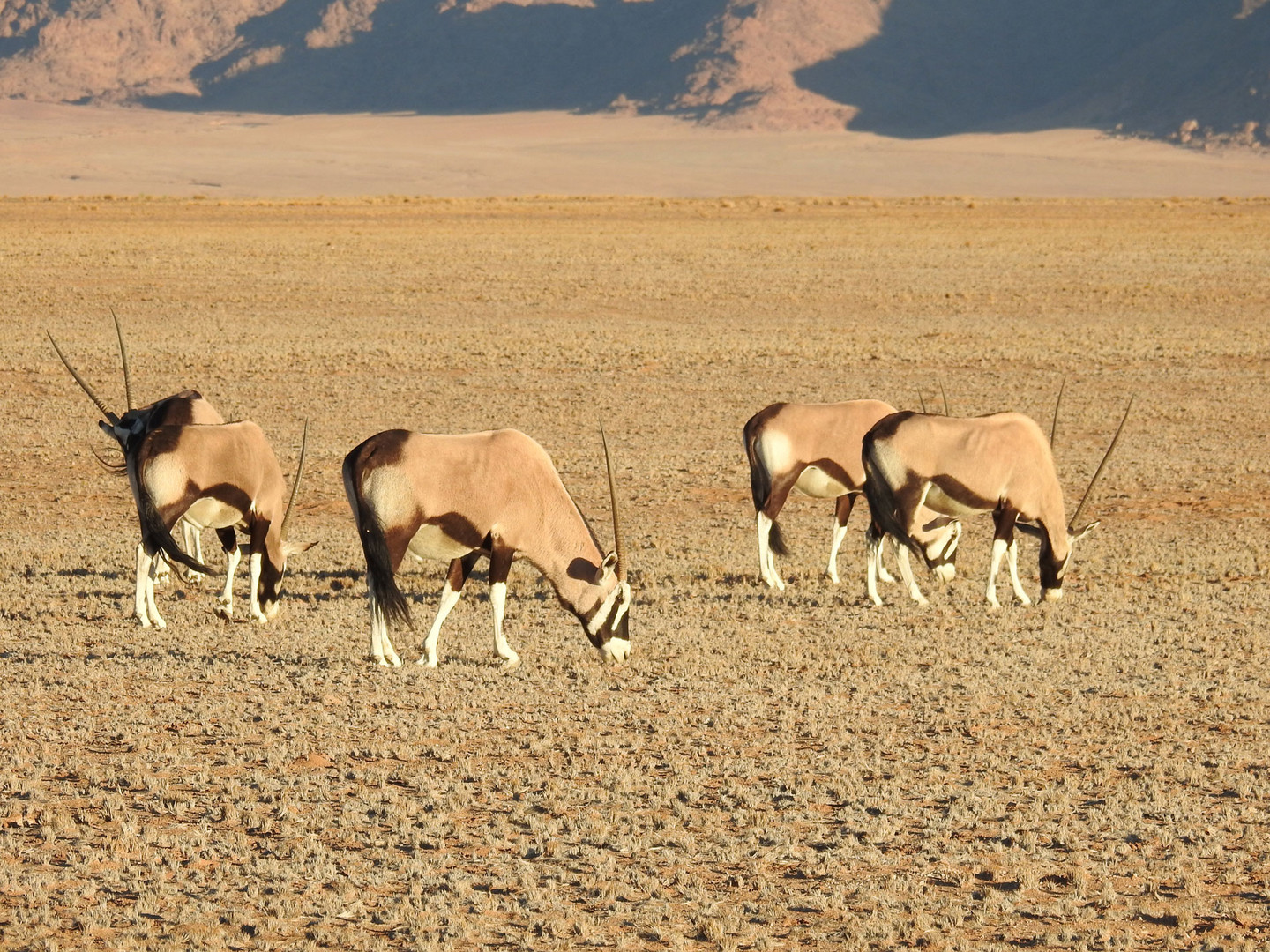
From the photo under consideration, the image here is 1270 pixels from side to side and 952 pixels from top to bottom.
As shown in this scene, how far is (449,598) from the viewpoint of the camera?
28.7 feet

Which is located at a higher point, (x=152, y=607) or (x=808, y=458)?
(x=808, y=458)

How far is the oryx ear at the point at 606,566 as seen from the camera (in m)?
8.69

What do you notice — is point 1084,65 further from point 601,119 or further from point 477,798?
point 477,798

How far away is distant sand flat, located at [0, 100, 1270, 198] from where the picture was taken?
392ft

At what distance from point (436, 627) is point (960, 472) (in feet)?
11.0

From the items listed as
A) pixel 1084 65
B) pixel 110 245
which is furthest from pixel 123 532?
pixel 1084 65

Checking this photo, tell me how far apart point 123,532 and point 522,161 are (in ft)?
445

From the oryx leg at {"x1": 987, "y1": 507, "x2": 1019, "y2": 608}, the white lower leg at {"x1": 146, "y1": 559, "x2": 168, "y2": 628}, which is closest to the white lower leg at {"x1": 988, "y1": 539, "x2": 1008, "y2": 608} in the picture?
the oryx leg at {"x1": 987, "y1": 507, "x2": 1019, "y2": 608}

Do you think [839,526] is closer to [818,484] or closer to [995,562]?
[818,484]

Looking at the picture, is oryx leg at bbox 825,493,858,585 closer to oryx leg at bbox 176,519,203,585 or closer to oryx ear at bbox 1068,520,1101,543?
oryx ear at bbox 1068,520,1101,543

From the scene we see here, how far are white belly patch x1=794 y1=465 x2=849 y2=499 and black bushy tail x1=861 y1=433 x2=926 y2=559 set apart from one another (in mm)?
1047

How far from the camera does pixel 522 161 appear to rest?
146 m

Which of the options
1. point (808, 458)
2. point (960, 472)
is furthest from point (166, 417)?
point (960, 472)

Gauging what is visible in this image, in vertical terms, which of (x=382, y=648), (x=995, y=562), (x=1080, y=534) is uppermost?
(x=1080, y=534)
